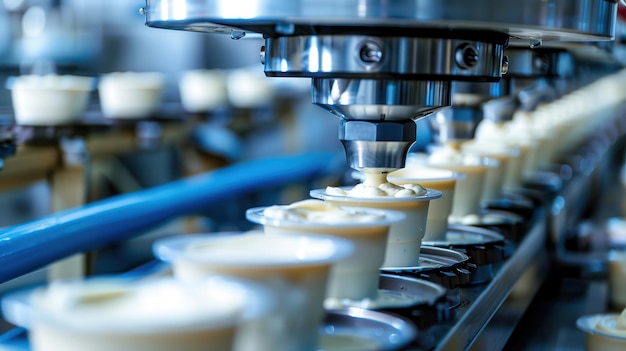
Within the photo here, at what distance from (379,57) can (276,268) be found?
382 millimetres

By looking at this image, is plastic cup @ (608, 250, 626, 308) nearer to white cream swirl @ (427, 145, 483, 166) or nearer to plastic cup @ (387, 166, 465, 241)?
white cream swirl @ (427, 145, 483, 166)

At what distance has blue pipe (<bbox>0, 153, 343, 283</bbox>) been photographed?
1.60m

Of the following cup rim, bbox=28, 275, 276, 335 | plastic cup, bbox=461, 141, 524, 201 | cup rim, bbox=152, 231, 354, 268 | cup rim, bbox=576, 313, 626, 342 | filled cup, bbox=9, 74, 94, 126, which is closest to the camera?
cup rim, bbox=28, 275, 276, 335

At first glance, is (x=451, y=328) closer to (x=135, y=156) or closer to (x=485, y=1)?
(x=485, y=1)

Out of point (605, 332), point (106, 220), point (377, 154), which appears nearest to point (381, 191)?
point (377, 154)

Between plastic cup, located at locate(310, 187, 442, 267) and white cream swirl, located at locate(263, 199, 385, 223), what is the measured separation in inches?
5.6

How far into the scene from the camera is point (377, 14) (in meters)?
0.97

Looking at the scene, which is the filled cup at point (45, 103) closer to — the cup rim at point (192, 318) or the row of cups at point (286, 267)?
the row of cups at point (286, 267)

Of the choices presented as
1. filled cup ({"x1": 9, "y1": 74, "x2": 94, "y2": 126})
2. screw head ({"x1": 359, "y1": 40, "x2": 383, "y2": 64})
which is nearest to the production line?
screw head ({"x1": 359, "y1": 40, "x2": 383, "y2": 64})

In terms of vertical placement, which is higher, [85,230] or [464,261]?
[464,261]

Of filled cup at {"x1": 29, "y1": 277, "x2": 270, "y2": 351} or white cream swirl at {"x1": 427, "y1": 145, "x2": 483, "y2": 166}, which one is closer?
filled cup at {"x1": 29, "y1": 277, "x2": 270, "y2": 351}

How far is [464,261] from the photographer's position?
127cm

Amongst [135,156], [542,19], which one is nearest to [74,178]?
[542,19]

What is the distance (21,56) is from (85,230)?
605cm
